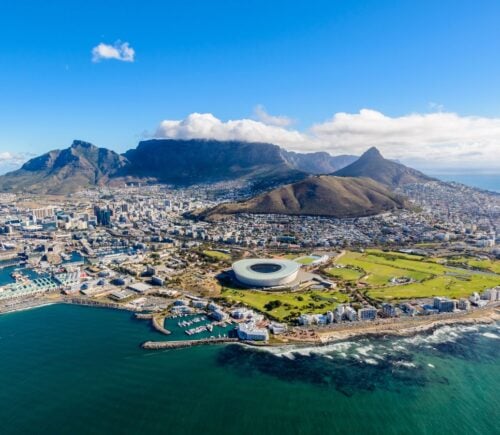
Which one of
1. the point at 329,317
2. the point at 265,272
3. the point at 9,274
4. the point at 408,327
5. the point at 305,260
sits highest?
the point at 265,272

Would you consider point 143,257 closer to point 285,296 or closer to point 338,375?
point 285,296

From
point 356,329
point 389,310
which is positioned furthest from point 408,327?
point 356,329

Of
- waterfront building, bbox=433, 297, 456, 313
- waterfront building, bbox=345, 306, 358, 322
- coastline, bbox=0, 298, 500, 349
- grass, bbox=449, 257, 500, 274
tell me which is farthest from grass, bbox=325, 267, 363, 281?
grass, bbox=449, 257, 500, 274

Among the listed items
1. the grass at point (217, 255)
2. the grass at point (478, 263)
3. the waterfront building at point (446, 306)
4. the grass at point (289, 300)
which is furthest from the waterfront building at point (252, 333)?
the grass at point (478, 263)

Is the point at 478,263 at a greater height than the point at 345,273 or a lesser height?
greater

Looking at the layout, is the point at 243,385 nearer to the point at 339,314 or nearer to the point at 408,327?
the point at 339,314

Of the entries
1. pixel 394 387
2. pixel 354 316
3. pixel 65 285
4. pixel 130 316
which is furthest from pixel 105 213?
pixel 394 387
